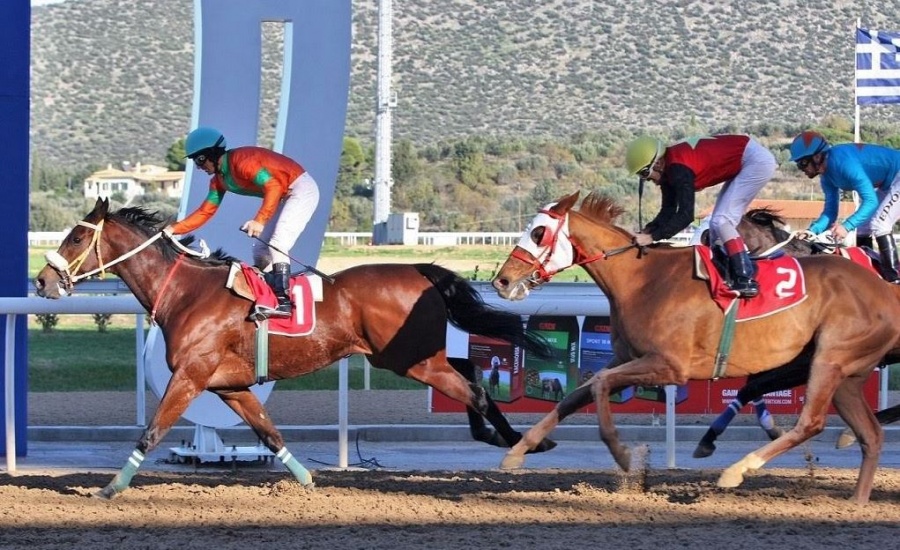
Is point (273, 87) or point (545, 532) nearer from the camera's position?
point (545, 532)

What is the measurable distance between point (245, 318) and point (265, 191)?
668mm

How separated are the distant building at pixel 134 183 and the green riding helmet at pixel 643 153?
3955 cm

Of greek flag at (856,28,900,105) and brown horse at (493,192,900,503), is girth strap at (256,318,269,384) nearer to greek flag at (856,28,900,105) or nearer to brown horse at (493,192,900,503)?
brown horse at (493,192,900,503)

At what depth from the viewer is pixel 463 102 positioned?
5506cm

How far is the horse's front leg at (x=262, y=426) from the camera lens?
676 centimetres

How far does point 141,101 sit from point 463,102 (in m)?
14.4

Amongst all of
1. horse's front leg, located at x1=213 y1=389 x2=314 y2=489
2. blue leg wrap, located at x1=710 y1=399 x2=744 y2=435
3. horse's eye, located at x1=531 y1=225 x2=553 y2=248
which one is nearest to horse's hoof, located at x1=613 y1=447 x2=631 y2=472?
horse's eye, located at x1=531 y1=225 x2=553 y2=248

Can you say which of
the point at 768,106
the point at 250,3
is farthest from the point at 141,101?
the point at 250,3

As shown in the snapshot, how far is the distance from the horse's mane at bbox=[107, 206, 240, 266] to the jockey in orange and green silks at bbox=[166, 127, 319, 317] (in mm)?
101

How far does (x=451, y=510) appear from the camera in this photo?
6180 mm

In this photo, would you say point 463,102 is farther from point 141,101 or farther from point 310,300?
point 310,300

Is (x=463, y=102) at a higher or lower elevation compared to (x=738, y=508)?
higher

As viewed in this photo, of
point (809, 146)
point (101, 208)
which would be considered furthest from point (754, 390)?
point (101, 208)

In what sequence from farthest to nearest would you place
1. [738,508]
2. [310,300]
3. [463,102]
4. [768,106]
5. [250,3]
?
1. [463,102]
2. [768,106]
3. [250,3]
4. [310,300]
5. [738,508]
